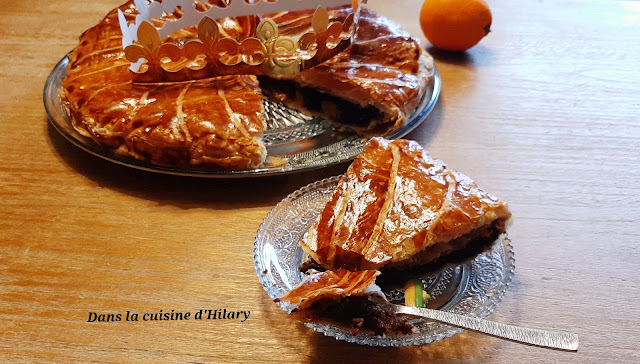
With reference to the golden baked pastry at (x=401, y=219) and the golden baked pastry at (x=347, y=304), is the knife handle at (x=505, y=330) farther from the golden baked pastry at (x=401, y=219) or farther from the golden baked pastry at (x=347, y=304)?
the golden baked pastry at (x=401, y=219)

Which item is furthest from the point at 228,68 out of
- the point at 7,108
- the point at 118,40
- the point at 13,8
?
the point at 13,8

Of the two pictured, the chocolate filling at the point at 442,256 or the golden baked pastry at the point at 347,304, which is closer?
the golden baked pastry at the point at 347,304

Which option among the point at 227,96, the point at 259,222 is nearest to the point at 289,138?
the point at 227,96

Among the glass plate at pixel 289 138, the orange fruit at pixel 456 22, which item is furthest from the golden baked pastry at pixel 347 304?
the orange fruit at pixel 456 22

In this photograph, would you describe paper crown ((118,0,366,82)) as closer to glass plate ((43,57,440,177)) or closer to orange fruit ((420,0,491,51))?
glass plate ((43,57,440,177))

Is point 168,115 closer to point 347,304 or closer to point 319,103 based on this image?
point 319,103

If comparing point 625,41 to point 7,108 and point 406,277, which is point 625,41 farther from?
point 7,108

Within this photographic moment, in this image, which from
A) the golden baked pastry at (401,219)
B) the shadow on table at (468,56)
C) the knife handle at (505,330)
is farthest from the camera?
the shadow on table at (468,56)
